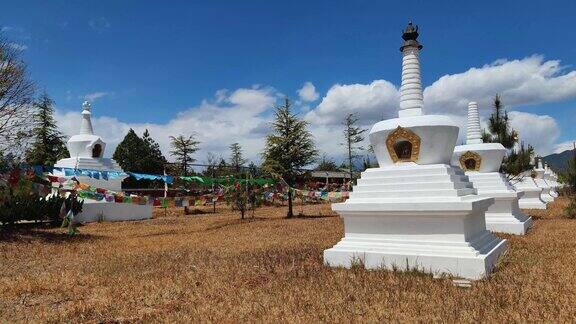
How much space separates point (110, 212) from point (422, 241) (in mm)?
19884

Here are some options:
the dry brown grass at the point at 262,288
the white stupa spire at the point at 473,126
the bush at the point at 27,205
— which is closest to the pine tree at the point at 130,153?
the bush at the point at 27,205

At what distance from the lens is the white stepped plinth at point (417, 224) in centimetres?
823

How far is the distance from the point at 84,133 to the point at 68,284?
72.1ft

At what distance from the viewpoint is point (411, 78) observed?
409 inches

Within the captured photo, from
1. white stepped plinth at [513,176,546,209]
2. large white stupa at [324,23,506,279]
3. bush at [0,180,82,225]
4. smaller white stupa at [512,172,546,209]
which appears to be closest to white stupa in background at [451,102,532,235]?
large white stupa at [324,23,506,279]

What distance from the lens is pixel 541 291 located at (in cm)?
635

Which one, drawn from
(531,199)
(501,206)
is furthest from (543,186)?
(501,206)

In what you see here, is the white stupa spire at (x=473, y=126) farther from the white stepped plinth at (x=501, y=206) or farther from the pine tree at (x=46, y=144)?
the pine tree at (x=46, y=144)

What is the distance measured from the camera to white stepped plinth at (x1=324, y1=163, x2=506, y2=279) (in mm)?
8227

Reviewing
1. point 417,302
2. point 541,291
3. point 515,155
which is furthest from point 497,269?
point 515,155

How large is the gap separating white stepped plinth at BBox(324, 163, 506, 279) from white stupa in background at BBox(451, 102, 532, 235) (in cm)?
632

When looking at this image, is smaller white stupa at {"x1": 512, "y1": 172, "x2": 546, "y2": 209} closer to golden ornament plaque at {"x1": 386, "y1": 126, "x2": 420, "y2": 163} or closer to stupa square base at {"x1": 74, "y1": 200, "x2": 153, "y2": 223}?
golden ornament plaque at {"x1": 386, "y1": 126, "x2": 420, "y2": 163}

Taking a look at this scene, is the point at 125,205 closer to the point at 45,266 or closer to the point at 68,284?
the point at 45,266

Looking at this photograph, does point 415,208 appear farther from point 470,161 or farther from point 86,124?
point 86,124
